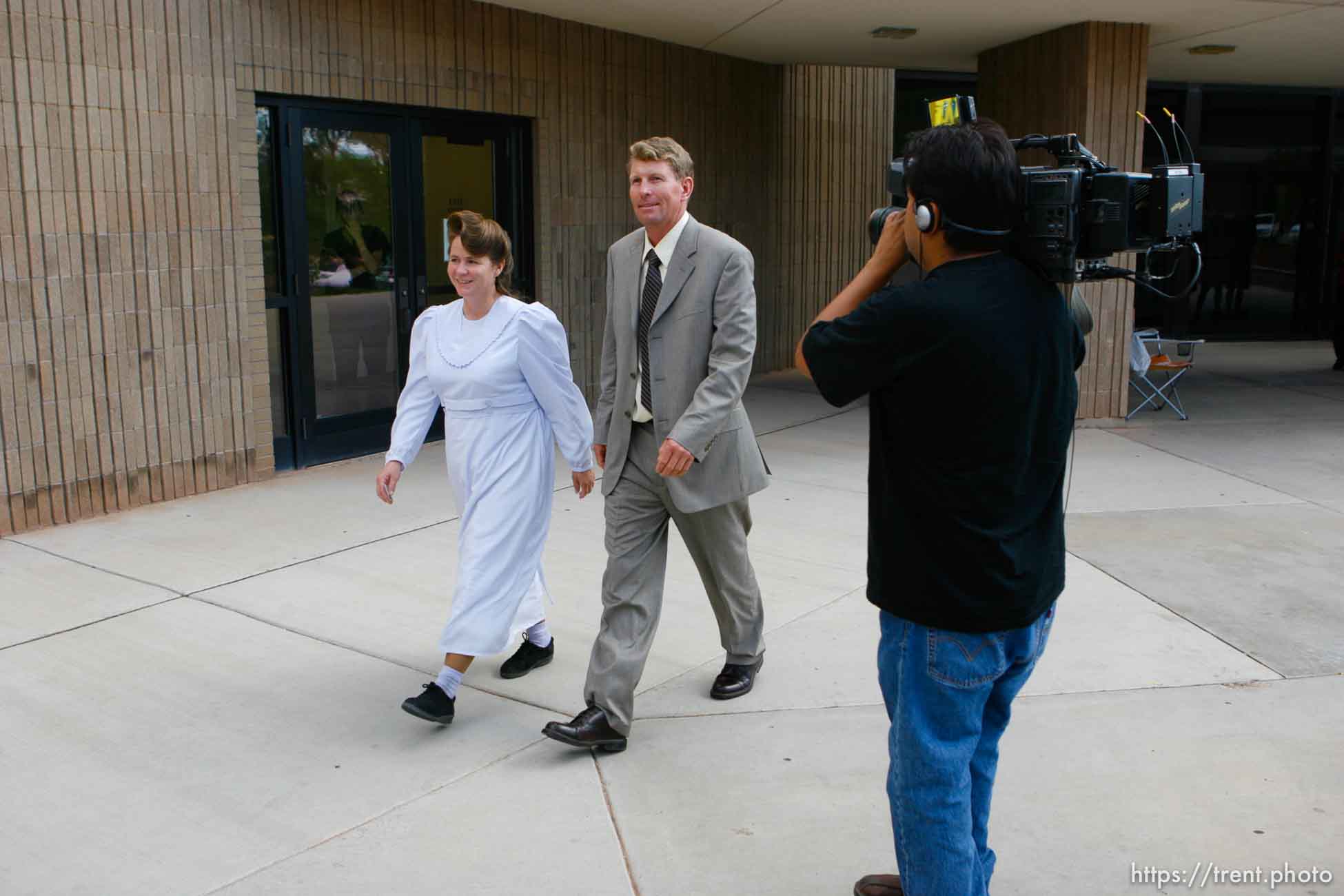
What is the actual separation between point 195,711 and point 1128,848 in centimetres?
282

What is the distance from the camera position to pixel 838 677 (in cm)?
432

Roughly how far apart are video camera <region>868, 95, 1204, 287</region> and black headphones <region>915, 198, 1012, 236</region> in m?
0.01

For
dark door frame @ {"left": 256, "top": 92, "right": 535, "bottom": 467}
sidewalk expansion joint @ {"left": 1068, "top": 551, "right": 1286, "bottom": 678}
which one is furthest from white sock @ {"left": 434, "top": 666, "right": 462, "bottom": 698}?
dark door frame @ {"left": 256, "top": 92, "right": 535, "bottom": 467}

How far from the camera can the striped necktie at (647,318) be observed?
373 centimetres

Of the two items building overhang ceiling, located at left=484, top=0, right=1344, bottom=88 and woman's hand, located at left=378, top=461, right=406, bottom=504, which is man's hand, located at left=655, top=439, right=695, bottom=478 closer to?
woman's hand, located at left=378, top=461, right=406, bottom=504

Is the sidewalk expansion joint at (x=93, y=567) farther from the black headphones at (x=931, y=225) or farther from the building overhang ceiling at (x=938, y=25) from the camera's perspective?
the building overhang ceiling at (x=938, y=25)

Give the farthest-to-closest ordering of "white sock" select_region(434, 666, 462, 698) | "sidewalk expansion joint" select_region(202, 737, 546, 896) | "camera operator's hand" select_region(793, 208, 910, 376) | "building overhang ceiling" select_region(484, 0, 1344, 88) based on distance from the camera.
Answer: "building overhang ceiling" select_region(484, 0, 1344, 88) < "white sock" select_region(434, 666, 462, 698) < "sidewalk expansion joint" select_region(202, 737, 546, 896) < "camera operator's hand" select_region(793, 208, 910, 376)

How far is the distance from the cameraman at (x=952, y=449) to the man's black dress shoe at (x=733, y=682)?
1632mm

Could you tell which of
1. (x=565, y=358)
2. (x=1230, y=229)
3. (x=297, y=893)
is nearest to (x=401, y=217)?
(x=565, y=358)

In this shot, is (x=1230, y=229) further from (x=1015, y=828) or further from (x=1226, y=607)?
(x=1015, y=828)

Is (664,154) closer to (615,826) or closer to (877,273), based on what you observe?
(877,273)

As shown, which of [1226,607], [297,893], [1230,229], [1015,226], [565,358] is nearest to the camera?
[1015,226]

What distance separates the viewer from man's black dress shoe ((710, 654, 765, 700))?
13.5ft

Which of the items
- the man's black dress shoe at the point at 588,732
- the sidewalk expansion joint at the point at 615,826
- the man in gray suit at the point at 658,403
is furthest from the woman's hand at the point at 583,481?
the sidewalk expansion joint at the point at 615,826
